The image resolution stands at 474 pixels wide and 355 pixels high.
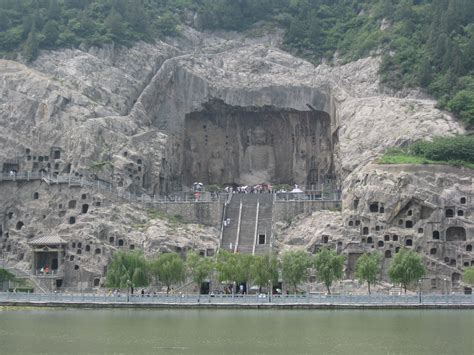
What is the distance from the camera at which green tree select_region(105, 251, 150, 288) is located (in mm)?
88000

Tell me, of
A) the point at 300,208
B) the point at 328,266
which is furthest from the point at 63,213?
the point at 328,266

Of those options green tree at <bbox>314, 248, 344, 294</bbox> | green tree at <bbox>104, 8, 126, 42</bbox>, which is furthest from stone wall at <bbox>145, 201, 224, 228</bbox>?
green tree at <bbox>104, 8, 126, 42</bbox>

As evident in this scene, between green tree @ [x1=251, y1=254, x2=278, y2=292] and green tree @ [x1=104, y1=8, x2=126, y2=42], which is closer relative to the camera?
green tree @ [x1=251, y1=254, x2=278, y2=292]

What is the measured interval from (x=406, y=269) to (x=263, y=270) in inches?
426

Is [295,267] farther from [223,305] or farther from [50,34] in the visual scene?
[50,34]

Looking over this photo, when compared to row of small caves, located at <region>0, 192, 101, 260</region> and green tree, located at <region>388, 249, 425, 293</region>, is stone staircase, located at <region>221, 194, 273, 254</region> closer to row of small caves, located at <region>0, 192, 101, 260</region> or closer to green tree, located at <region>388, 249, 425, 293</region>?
row of small caves, located at <region>0, 192, 101, 260</region>

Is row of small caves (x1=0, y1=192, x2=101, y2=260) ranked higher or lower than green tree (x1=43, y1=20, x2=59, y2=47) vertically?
lower

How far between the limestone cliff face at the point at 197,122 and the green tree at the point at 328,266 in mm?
7367

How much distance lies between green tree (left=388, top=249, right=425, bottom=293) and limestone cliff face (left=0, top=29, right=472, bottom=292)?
265 inches

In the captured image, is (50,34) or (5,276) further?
(50,34)

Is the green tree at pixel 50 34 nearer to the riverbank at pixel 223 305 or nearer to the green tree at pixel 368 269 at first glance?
the riverbank at pixel 223 305

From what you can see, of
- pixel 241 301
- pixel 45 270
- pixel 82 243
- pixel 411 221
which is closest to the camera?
pixel 241 301

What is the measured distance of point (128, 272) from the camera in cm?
8856

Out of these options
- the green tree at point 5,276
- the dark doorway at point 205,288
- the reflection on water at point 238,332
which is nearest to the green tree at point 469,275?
the reflection on water at point 238,332
